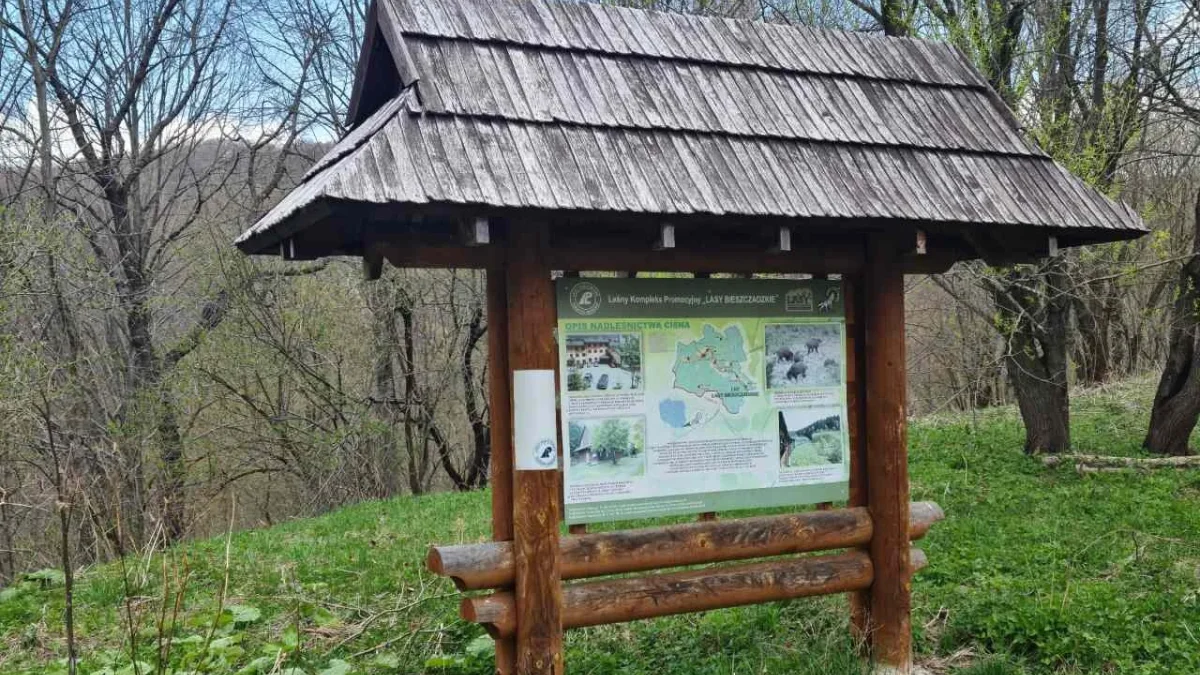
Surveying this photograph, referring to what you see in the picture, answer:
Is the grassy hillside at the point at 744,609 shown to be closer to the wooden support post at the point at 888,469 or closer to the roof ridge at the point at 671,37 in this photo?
the wooden support post at the point at 888,469

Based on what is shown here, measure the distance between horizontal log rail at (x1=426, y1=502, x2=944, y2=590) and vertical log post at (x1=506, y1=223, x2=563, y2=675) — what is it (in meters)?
0.11

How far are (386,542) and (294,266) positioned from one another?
8575 millimetres

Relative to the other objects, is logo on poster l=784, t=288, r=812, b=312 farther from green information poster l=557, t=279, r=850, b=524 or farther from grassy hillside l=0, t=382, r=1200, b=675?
grassy hillside l=0, t=382, r=1200, b=675

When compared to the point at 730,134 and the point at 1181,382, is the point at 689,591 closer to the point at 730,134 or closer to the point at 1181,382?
the point at 730,134

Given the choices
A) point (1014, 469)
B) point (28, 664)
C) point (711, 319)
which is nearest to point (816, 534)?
point (711, 319)

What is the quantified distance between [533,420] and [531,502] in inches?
16.0

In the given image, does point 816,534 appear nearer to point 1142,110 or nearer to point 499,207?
point 499,207

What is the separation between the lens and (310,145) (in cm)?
1930

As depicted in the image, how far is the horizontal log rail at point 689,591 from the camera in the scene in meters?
4.78

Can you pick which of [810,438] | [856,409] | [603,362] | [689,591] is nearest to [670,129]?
[603,362]

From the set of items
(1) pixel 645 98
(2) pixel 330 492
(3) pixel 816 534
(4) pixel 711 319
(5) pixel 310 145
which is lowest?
(2) pixel 330 492

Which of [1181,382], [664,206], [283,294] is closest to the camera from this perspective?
[664,206]

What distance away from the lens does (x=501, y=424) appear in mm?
4871

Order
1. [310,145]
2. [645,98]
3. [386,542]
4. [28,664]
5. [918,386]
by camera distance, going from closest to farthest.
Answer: [645,98], [28,664], [386,542], [310,145], [918,386]
